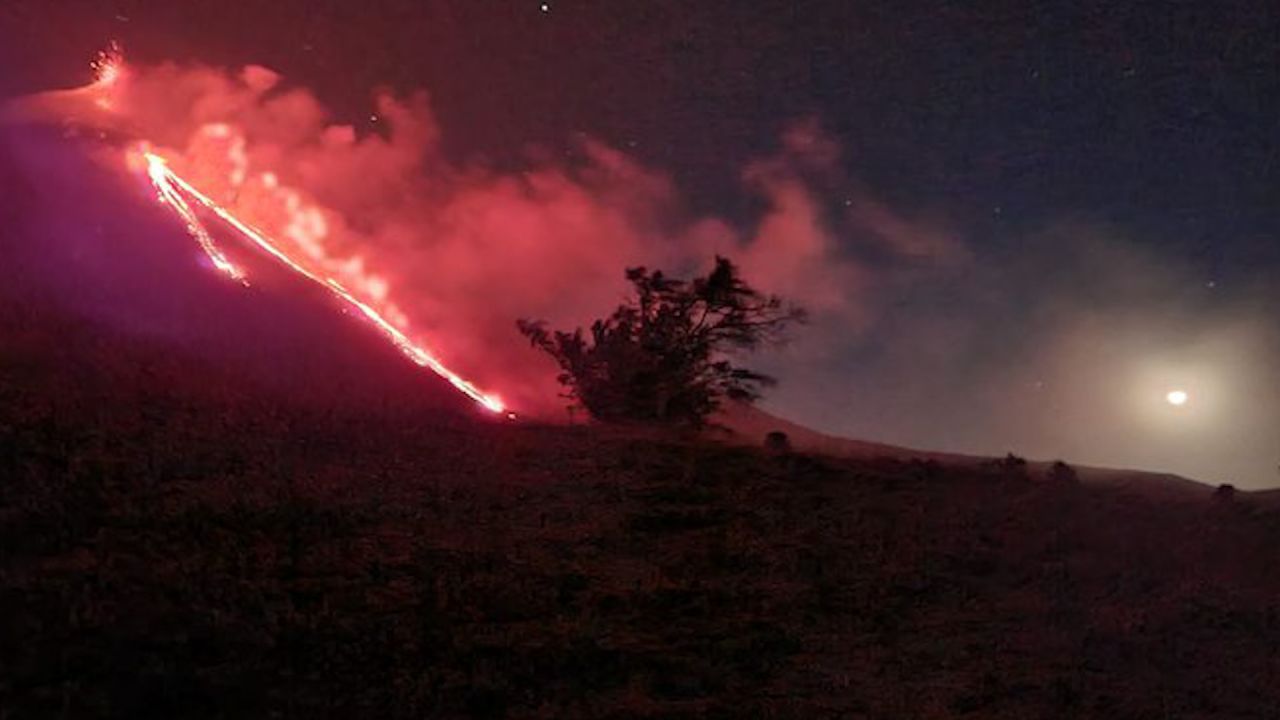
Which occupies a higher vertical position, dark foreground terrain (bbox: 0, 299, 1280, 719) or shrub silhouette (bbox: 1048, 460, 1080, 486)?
shrub silhouette (bbox: 1048, 460, 1080, 486)

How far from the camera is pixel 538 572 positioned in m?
13.9

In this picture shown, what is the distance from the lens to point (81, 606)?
32.3 ft

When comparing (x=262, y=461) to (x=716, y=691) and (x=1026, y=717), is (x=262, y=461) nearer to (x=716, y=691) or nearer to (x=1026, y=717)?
(x=716, y=691)

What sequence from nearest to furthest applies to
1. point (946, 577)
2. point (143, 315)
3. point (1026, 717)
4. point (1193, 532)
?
point (1026, 717), point (946, 577), point (1193, 532), point (143, 315)

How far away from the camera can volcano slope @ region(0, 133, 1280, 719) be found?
32.3ft

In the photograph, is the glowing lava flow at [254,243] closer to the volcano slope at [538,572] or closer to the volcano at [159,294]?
the volcano at [159,294]

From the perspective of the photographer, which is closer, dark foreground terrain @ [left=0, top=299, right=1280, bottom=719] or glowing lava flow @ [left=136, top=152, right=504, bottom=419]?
dark foreground terrain @ [left=0, top=299, right=1280, bottom=719]

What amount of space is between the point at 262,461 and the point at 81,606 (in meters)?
7.07

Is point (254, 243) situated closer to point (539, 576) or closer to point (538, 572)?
point (538, 572)

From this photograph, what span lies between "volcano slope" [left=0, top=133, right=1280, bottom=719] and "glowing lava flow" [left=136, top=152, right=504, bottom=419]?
914 centimetres

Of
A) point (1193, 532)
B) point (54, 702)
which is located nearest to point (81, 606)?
point (54, 702)

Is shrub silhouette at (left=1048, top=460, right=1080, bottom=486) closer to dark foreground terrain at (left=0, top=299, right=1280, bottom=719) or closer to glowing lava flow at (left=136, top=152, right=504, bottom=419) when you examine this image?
dark foreground terrain at (left=0, top=299, right=1280, bottom=719)

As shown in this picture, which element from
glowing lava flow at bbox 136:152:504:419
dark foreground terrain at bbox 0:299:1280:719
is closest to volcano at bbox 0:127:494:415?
glowing lava flow at bbox 136:152:504:419

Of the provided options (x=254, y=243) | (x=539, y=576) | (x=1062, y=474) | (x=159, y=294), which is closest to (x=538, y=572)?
(x=539, y=576)
